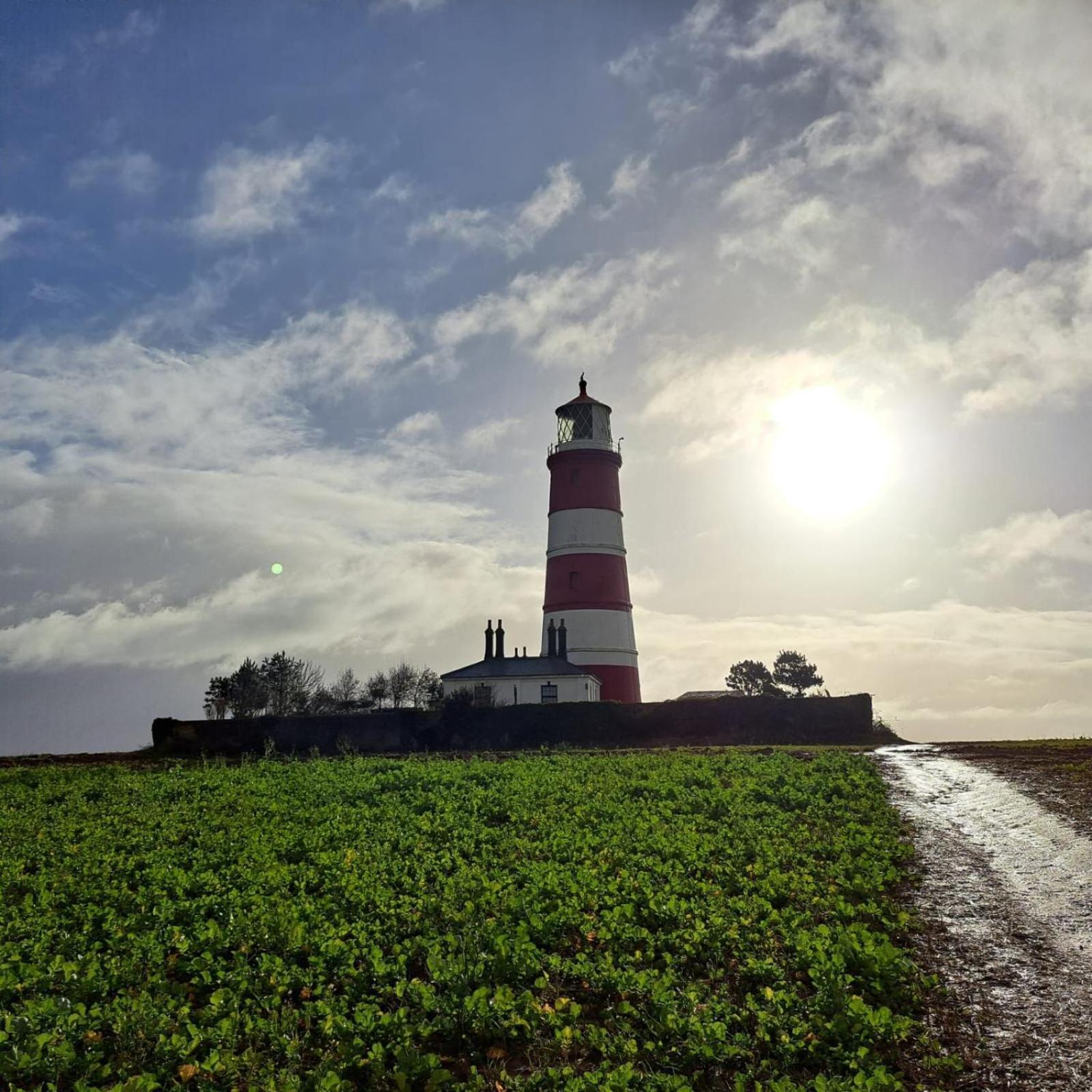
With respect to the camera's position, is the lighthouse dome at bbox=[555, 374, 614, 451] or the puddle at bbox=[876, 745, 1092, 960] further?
the lighthouse dome at bbox=[555, 374, 614, 451]

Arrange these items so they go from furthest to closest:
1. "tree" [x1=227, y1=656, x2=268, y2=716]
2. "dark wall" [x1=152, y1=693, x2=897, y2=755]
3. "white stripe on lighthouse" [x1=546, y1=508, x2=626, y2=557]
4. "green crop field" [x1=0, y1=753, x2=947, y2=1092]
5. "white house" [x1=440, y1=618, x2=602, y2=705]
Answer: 1. "tree" [x1=227, y1=656, x2=268, y2=716]
2. "white stripe on lighthouse" [x1=546, y1=508, x2=626, y2=557]
3. "white house" [x1=440, y1=618, x2=602, y2=705]
4. "dark wall" [x1=152, y1=693, x2=897, y2=755]
5. "green crop field" [x1=0, y1=753, x2=947, y2=1092]

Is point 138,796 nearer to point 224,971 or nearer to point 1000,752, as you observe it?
point 224,971

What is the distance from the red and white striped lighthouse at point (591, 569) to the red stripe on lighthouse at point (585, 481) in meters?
0.03

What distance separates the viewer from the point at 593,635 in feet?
150

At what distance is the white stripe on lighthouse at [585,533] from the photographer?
46344 millimetres

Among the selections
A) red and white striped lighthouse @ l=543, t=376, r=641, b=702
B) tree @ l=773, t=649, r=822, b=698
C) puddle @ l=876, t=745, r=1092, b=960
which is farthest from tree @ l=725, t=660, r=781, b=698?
puddle @ l=876, t=745, r=1092, b=960

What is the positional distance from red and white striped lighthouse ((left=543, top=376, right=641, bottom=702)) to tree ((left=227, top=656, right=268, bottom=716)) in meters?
27.4

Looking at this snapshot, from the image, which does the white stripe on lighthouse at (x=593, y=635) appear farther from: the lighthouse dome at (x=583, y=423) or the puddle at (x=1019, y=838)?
the puddle at (x=1019, y=838)

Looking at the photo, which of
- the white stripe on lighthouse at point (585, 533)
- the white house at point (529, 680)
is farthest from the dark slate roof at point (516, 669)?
the white stripe on lighthouse at point (585, 533)

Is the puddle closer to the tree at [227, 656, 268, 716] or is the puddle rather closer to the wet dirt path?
the wet dirt path

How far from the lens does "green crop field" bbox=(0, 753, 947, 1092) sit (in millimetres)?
6543

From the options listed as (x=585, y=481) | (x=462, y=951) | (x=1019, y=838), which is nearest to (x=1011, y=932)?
(x=1019, y=838)

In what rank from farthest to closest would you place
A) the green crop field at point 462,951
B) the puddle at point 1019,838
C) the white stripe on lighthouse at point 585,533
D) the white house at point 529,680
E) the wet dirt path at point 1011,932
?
the white stripe on lighthouse at point 585,533, the white house at point 529,680, the puddle at point 1019,838, the wet dirt path at point 1011,932, the green crop field at point 462,951

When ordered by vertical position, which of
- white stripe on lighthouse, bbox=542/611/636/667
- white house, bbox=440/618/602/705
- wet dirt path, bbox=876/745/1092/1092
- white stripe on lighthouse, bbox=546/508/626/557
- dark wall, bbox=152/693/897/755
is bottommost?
wet dirt path, bbox=876/745/1092/1092
